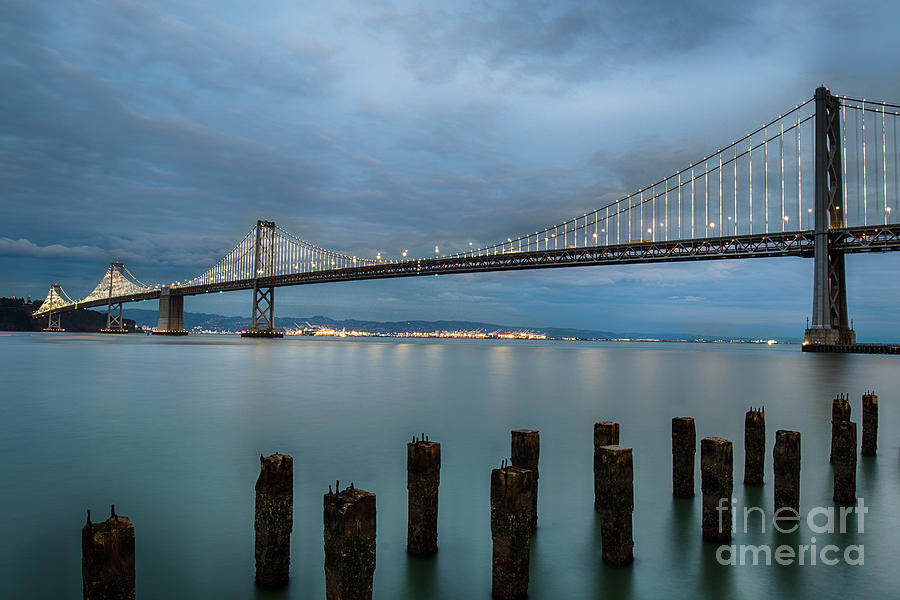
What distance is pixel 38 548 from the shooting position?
17.1 ft

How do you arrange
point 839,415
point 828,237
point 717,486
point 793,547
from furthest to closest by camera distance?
1. point 828,237
2. point 839,415
3. point 793,547
4. point 717,486

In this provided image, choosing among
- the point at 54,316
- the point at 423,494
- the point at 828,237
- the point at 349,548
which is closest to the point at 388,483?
the point at 423,494

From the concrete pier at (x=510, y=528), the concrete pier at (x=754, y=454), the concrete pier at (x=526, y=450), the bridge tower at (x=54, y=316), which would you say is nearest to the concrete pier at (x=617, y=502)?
the concrete pier at (x=526, y=450)

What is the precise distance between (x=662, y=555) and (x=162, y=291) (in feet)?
276

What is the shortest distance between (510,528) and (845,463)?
4669mm

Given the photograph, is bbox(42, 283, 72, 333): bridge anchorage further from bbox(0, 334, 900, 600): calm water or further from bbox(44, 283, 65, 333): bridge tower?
bbox(0, 334, 900, 600): calm water

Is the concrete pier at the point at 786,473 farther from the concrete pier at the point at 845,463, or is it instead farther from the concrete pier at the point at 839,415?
the concrete pier at the point at 839,415

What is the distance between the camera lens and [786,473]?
553cm

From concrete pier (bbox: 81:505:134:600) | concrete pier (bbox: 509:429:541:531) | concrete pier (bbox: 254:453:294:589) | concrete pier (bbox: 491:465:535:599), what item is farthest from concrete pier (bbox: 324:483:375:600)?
concrete pier (bbox: 509:429:541:531)

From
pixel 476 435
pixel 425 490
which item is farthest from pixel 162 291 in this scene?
pixel 425 490

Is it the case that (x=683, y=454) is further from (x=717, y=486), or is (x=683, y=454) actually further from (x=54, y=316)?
(x=54, y=316)

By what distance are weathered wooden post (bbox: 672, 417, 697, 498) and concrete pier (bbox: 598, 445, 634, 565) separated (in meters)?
1.89

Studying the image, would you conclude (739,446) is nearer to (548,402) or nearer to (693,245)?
(548,402)

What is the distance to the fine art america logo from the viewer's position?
16.4ft
